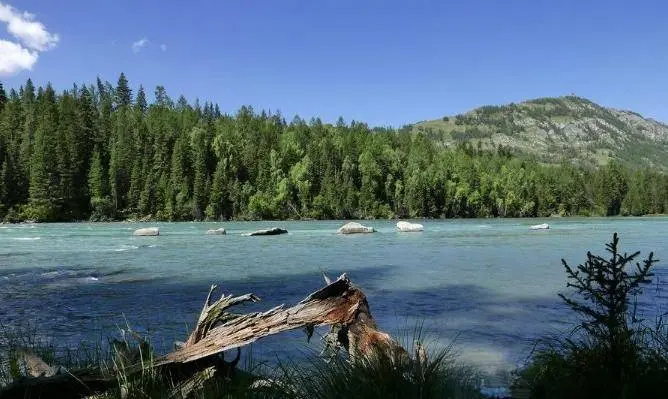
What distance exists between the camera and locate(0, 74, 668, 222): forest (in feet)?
358

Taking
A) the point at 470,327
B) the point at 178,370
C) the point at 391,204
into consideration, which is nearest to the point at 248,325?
the point at 178,370

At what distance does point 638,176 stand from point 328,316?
195m

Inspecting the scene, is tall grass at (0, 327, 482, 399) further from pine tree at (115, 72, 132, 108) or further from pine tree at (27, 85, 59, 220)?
pine tree at (115, 72, 132, 108)

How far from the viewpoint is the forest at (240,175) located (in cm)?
10925

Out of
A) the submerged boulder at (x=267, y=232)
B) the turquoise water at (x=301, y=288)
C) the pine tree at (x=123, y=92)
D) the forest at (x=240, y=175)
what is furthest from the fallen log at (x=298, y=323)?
the pine tree at (x=123, y=92)

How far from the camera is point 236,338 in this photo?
5.15 m

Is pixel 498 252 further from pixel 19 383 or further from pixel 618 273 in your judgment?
pixel 19 383

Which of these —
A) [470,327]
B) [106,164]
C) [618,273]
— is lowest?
[470,327]

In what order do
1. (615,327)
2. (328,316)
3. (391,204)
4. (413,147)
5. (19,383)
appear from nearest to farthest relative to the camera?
(19,383), (615,327), (328,316), (391,204), (413,147)

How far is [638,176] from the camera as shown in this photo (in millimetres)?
173125

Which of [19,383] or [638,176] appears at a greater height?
[638,176]

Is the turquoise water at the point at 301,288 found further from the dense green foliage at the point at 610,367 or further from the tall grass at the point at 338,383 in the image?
the tall grass at the point at 338,383

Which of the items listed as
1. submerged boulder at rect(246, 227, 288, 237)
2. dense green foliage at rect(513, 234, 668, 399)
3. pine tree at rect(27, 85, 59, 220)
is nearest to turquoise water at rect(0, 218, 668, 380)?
dense green foliage at rect(513, 234, 668, 399)

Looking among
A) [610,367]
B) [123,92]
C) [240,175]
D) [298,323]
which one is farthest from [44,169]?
[610,367]
